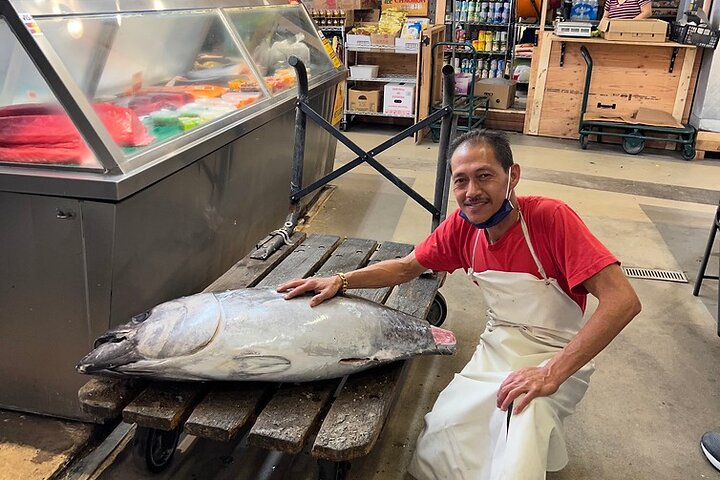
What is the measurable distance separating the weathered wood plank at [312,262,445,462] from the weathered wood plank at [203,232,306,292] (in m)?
0.75

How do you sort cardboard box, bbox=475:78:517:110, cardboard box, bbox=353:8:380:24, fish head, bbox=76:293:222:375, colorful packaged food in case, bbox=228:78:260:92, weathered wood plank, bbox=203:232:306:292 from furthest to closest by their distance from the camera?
cardboard box, bbox=353:8:380:24 < cardboard box, bbox=475:78:517:110 < colorful packaged food in case, bbox=228:78:260:92 < weathered wood plank, bbox=203:232:306:292 < fish head, bbox=76:293:222:375

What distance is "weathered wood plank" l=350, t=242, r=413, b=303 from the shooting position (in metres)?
2.53

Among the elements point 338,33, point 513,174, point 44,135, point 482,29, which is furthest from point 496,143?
point 482,29

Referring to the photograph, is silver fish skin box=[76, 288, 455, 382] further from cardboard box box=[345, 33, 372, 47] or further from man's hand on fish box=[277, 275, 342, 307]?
cardboard box box=[345, 33, 372, 47]

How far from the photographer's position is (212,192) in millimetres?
2871

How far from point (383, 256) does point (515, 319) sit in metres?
0.89

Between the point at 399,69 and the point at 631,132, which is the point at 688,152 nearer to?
the point at 631,132

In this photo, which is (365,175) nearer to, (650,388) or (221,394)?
(650,388)

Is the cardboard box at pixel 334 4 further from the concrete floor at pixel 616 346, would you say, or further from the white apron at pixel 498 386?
the white apron at pixel 498 386

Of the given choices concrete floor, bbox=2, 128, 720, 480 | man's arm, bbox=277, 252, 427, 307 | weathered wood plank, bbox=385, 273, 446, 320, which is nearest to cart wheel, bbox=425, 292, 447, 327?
concrete floor, bbox=2, 128, 720, 480

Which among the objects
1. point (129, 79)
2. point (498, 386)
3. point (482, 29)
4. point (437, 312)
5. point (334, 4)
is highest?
point (334, 4)

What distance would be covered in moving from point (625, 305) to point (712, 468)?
1075 mm

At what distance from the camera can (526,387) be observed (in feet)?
5.99

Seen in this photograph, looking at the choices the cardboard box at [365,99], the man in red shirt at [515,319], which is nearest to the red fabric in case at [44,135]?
the man in red shirt at [515,319]
